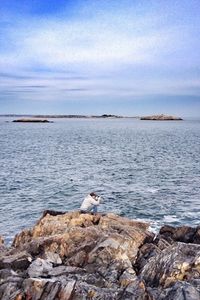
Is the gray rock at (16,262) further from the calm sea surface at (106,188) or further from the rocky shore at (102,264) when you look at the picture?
the calm sea surface at (106,188)

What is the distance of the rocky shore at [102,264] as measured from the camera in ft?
46.7

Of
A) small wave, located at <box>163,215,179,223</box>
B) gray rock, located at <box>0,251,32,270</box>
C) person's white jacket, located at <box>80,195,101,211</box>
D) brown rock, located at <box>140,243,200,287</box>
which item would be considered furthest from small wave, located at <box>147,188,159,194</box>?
brown rock, located at <box>140,243,200,287</box>

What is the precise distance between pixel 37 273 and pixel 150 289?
187 inches

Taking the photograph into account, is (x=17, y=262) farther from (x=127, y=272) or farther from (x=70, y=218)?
(x=70, y=218)

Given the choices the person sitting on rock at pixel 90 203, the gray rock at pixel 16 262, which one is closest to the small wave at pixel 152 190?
the person sitting on rock at pixel 90 203

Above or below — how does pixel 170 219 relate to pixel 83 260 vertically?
below

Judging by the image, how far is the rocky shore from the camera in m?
14.2

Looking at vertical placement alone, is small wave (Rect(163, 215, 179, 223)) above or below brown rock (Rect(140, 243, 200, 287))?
below

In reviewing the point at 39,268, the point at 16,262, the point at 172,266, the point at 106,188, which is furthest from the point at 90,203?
the point at 106,188

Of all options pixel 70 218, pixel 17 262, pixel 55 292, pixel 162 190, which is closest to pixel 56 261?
pixel 17 262

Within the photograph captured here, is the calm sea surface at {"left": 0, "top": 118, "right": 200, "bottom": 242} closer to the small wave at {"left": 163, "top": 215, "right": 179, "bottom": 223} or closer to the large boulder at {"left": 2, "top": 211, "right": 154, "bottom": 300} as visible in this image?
the small wave at {"left": 163, "top": 215, "right": 179, "bottom": 223}

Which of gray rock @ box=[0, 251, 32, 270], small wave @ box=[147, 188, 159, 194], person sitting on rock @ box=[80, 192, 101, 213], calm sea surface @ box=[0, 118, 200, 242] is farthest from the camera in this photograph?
small wave @ box=[147, 188, 159, 194]

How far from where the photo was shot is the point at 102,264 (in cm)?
1783

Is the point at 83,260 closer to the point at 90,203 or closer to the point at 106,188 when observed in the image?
the point at 90,203
